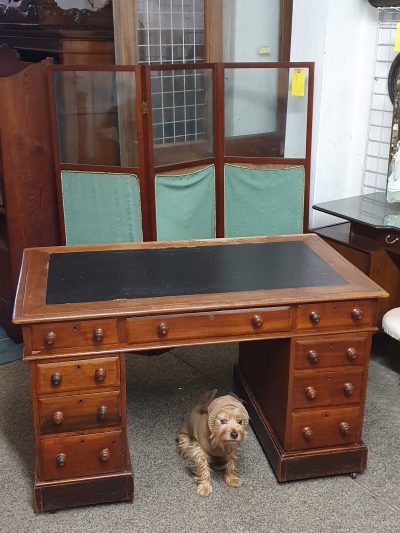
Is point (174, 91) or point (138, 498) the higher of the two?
point (174, 91)

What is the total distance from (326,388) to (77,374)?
88 cm

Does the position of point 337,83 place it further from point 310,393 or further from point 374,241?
point 310,393

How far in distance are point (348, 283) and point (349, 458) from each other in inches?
26.1

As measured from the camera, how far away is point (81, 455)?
2.22 metres

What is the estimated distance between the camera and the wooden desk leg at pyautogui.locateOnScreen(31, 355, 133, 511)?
213 centimetres

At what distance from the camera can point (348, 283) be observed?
7.59 feet

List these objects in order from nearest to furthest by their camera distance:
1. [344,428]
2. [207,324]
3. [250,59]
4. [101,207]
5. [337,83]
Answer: [207,324] → [344,428] → [101,207] → [337,83] → [250,59]

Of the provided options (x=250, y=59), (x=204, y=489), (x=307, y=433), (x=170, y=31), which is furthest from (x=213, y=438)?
(x=250, y=59)

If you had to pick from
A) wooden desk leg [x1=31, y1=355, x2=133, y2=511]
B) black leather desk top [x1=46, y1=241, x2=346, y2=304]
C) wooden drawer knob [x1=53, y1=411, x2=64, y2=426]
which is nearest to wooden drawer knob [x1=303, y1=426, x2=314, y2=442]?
black leather desk top [x1=46, y1=241, x2=346, y2=304]

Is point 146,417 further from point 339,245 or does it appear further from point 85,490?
point 339,245

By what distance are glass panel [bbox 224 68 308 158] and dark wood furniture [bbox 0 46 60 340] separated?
3.03 ft

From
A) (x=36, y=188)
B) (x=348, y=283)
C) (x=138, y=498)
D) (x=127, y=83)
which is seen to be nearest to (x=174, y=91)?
(x=127, y=83)

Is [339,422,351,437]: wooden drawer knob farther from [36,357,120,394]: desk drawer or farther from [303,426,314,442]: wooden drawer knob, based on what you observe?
[36,357,120,394]: desk drawer

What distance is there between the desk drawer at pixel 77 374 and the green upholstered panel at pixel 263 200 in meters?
1.39
